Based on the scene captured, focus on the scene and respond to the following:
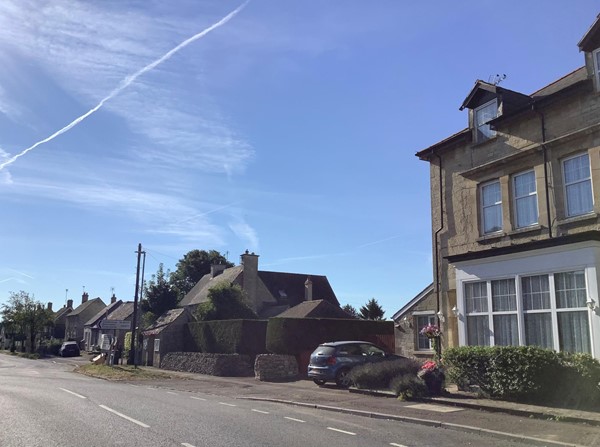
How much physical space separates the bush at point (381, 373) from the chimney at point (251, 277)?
30353 millimetres

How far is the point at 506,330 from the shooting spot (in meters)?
15.4

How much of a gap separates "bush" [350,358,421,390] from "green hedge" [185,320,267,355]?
13.3 meters

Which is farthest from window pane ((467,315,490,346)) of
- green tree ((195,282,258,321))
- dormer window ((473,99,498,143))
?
green tree ((195,282,258,321))

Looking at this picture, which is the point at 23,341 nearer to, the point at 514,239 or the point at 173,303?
the point at 173,303

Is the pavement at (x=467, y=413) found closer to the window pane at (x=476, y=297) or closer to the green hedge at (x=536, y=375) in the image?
the green hedge at (x=536, y=375)

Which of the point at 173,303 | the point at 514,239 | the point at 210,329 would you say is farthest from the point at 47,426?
the point at 173,303

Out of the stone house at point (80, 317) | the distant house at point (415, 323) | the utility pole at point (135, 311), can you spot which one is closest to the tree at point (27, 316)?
the stone house at point (80, 317)

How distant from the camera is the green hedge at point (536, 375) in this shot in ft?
40.8

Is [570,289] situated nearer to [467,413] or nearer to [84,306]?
[467,413]

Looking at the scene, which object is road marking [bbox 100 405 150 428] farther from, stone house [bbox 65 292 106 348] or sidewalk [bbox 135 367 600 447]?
stone house [bbox 65 292 106 348]

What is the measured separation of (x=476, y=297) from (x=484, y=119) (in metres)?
6.17

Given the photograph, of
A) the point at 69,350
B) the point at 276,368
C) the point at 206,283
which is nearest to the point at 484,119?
the point at 276,368

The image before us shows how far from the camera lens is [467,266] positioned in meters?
16.8

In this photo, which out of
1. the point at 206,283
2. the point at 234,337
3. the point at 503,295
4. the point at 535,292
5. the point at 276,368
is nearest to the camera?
the point at 535,292
